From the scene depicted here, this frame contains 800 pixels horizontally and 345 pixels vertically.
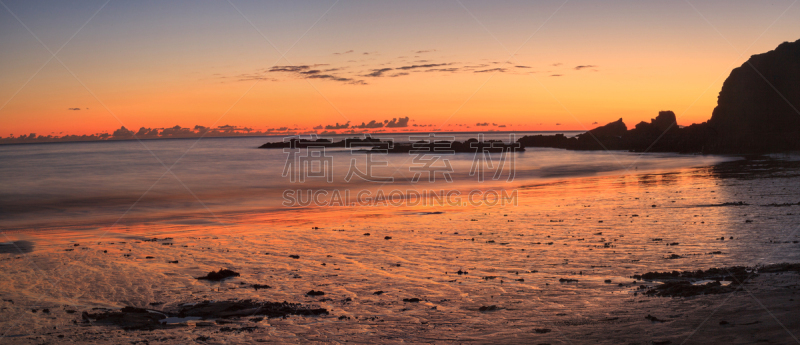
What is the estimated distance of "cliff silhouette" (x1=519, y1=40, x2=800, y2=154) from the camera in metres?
63.6

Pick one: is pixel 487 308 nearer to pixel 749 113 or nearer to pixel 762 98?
pixel 749 113

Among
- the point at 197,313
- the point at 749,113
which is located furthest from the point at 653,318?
the point at 749,113

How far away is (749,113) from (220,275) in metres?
83.2

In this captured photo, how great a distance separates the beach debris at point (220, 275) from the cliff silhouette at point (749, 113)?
6470 centimetres

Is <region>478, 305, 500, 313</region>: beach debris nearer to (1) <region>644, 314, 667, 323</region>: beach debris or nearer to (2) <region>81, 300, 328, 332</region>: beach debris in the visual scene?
(1) <region>644, 314, 667, 323</region>: beach debris

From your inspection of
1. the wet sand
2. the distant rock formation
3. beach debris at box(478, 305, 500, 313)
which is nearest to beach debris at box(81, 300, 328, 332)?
the wet sand

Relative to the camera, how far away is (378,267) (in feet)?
33.4

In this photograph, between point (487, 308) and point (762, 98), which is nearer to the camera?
point (487, 308)

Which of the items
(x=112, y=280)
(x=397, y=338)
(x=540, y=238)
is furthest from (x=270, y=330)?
(x=540, y=238)

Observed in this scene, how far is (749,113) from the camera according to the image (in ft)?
232

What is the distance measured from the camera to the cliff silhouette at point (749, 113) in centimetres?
6356

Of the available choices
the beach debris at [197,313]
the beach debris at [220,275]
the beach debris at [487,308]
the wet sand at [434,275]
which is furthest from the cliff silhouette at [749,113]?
the beach debris at [197,313]

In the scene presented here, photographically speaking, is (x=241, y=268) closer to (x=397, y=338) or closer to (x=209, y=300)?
(x=209, y=300)

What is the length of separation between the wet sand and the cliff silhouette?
5261cm
